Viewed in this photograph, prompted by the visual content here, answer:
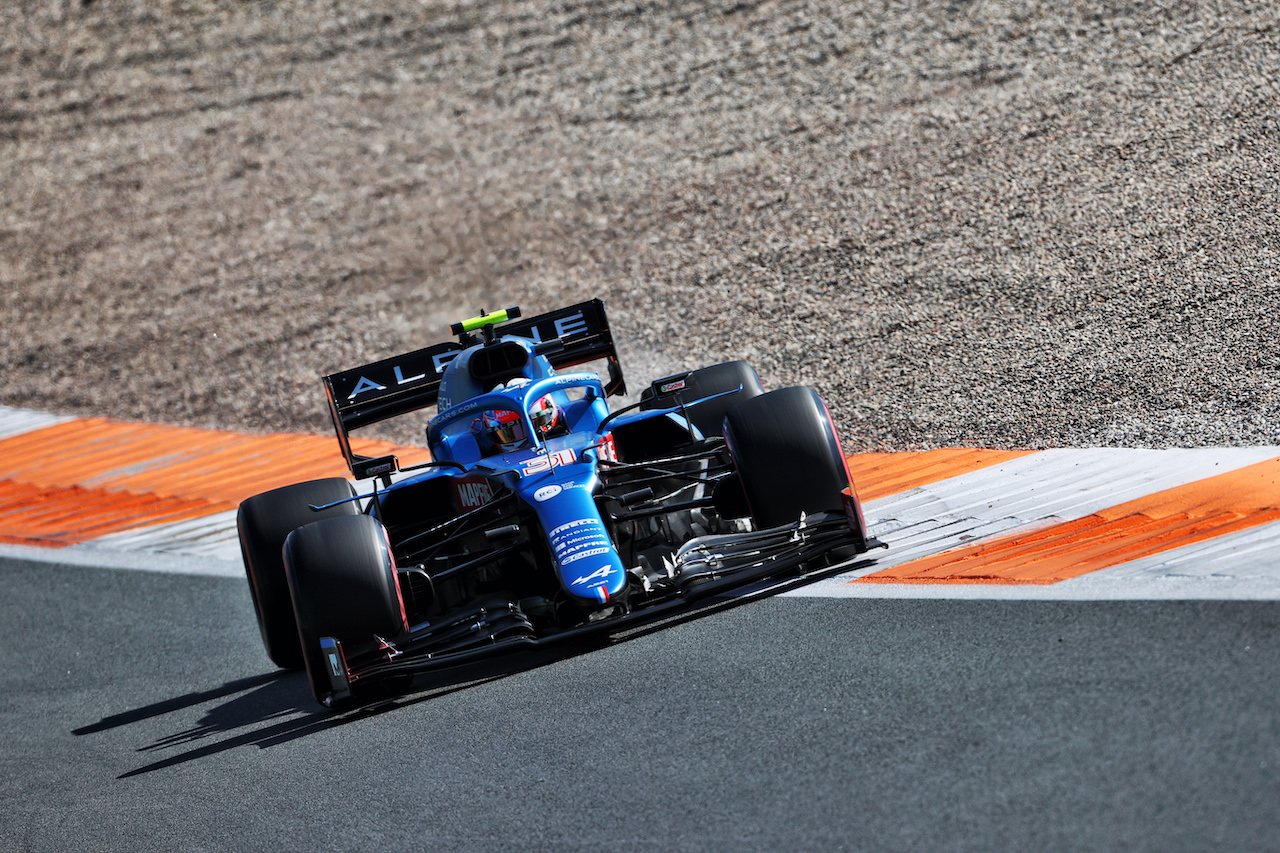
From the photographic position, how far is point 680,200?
17.4 meters

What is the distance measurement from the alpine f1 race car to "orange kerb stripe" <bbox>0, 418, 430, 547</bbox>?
4.22 m

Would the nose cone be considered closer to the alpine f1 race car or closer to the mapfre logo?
the alpine f1 race car

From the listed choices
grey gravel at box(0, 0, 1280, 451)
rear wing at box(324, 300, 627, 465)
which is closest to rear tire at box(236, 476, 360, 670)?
rear wing at box(324, 300, 627, 465)

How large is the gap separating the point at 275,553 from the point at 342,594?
1484 millimetres

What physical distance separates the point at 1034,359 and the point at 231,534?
6744 millimetres

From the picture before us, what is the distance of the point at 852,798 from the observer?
4.05 metres

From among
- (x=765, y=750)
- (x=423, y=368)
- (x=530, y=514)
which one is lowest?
(x=765, y=750)

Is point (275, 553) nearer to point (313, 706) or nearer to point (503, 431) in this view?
point (313, 706)

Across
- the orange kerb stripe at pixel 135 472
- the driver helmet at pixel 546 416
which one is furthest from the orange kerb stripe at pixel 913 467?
the orange kerb stripe at pixel 135 472

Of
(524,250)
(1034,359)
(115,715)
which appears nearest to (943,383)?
(1034,359)

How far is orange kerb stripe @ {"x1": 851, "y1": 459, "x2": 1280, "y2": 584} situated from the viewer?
5789mm

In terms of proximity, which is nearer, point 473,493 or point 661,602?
point 661,602

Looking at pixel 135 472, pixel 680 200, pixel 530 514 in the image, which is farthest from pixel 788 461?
pixel 680 200

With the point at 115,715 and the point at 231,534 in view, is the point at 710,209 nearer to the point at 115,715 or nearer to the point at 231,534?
the point at 231,534
